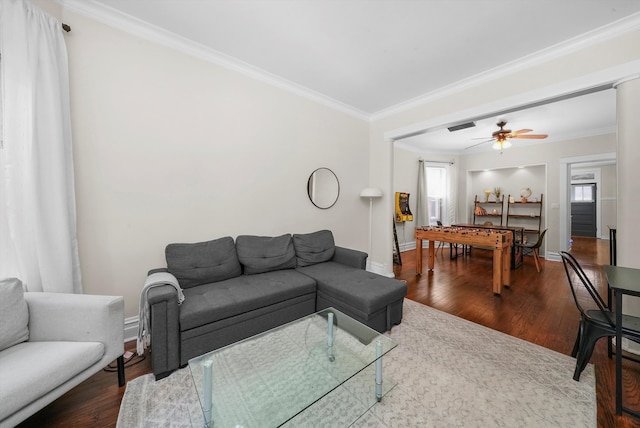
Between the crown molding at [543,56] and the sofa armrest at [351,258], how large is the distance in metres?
2.44

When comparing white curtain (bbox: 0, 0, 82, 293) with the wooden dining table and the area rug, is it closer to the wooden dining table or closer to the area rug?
the area rug

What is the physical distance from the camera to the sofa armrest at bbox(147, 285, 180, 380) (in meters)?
1.65

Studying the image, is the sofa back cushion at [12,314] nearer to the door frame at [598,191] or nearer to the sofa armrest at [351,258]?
the sofa armrest at [351,258]

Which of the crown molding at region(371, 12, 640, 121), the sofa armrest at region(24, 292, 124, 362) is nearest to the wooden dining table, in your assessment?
the crown molding at region(371, 12, 640, 121)

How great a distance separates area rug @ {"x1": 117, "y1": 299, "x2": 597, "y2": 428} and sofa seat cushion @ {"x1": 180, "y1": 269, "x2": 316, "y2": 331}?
429 mm

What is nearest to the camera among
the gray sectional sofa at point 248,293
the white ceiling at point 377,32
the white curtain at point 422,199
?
the gray sectional sofa at point 248,293

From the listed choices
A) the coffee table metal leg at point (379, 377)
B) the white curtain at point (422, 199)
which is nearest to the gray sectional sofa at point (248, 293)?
the coffee table metal leg at point (379, 377)

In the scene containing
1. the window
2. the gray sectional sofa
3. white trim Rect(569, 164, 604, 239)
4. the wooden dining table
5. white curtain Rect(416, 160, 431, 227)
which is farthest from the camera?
the window

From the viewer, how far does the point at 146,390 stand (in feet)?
5.23

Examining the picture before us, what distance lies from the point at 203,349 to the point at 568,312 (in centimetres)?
395

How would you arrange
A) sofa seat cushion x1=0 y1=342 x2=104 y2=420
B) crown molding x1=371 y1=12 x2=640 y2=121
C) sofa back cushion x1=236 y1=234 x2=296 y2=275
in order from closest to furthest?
1. sofa seat cushion x1=0 y1=342 x2=104 y2=420
2. crown molding x1=371 y1=12 x2=640 y2=121
3. sofa back cushion x1=236 y1=234 x2=296 y2=275

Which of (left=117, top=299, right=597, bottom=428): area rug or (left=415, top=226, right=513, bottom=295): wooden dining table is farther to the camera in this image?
(left=415, top=226, right=513, bottom=295): wooden dining table

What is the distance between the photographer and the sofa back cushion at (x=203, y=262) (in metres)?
2.25

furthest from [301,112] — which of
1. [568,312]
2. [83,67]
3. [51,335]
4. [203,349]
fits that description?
[568,312]
